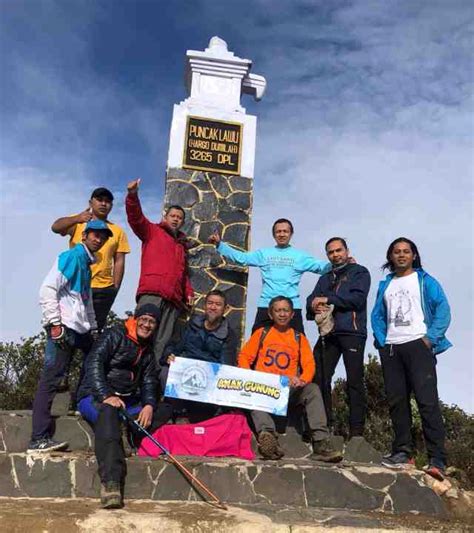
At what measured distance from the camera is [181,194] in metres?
7.82

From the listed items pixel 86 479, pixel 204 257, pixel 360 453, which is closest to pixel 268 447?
pixel 360 453

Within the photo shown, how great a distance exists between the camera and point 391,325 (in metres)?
4.99

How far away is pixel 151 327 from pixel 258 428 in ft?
4.17

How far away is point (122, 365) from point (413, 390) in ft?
8.26

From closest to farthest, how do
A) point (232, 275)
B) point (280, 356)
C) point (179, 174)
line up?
point (280, 356) → point (232, 275) → point (179, 174)

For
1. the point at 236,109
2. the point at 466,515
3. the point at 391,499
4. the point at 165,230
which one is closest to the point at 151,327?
the point at 165,230

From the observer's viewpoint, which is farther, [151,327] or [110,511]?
[151,327]

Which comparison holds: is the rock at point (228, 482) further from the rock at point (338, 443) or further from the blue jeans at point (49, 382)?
the blue jeans at point (49, 382)

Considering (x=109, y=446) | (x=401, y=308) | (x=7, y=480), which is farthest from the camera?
(x=401, y=308)

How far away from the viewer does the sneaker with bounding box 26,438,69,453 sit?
171 inches

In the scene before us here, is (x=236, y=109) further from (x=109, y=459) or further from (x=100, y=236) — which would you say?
(x=109, y=459)

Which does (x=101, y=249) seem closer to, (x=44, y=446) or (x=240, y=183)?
(x=44, y=446)

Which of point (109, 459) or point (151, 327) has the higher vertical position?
point (151, 327)

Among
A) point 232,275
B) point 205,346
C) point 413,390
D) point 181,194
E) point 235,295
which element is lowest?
point 413,390
